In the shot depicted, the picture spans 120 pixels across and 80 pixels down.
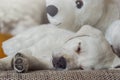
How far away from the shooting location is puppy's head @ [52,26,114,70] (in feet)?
2.70

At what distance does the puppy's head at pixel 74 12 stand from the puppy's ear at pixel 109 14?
4cm

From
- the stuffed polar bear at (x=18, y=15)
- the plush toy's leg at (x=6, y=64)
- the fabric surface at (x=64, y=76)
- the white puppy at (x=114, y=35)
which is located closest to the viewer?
the fabric surface at (x=64, y=76)

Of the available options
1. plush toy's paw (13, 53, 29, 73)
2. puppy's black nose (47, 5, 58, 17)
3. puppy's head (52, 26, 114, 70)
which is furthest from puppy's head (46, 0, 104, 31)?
plush toy's paw (13, 53, 29, 73)

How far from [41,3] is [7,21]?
165mm

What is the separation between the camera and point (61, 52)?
83cm

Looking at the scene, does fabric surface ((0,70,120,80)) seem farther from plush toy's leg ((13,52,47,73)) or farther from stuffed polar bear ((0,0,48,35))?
stuffed polar bear ((0,0,48,35))

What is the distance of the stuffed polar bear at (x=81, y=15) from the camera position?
1.03 metres

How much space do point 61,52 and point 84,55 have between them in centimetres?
7

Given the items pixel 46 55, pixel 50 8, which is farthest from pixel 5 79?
pixel 50 8

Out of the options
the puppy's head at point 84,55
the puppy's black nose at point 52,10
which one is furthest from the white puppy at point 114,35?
the puppy's black nose at point 52,10

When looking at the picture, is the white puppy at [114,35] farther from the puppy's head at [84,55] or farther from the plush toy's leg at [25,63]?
the plush toy's leg at [25,63]

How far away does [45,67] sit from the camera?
2.82 ft

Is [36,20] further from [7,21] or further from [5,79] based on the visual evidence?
[5,79]

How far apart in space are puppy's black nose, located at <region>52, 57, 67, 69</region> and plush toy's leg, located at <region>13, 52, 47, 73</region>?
0.05 meters
